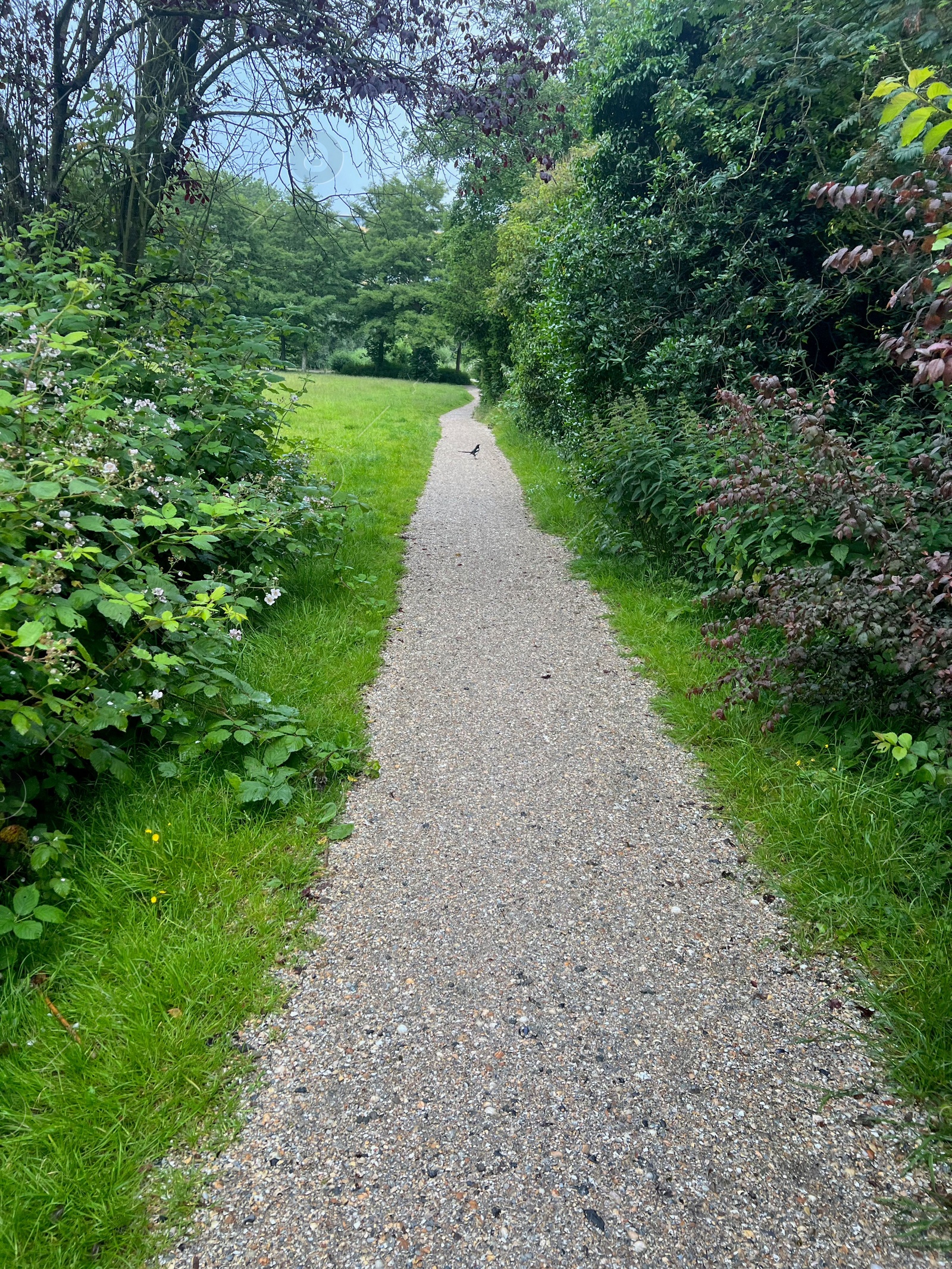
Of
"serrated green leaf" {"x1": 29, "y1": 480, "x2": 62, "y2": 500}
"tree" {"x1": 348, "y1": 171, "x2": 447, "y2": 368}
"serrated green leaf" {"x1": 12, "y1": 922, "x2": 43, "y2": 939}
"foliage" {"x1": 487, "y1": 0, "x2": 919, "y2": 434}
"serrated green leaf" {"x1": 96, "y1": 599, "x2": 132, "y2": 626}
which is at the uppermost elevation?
"tree" {"x1": 348, "y1": 171, "x2": 447, "y2": 368}

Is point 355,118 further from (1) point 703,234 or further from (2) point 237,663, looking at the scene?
(2) point 237,663

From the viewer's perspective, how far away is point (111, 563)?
9.09 ft

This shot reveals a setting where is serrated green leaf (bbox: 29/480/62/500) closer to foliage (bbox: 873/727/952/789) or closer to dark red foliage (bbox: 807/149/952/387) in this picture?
dark red foliage (bbox: 807/149/952/387)

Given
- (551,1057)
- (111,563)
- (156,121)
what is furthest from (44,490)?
(156,121)

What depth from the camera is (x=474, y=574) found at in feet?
22.0

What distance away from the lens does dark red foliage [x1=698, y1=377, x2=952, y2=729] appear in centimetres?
281

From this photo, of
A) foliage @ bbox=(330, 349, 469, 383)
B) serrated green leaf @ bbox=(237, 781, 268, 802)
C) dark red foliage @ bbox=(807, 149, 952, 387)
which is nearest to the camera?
dark red foliage @ bbox=(807, 149, 952, 387)

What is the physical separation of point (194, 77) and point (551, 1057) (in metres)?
6.94

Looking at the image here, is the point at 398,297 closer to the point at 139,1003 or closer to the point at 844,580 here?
the point at 844,580

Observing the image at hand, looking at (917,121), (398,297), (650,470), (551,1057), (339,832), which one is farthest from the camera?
(398,297)

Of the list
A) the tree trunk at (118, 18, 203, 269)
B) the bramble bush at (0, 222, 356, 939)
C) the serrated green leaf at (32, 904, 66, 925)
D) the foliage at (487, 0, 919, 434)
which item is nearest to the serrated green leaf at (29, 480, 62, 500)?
the bramble bush at (0, 222, 356, 939)

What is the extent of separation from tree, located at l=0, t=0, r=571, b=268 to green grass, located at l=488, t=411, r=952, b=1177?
4.87m

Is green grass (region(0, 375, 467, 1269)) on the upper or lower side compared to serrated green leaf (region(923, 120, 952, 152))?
lower

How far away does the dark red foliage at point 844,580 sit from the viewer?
281 cm
